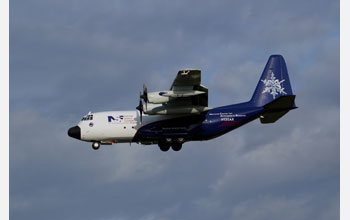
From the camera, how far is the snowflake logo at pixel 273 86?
49688mm

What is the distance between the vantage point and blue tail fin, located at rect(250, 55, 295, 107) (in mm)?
49375

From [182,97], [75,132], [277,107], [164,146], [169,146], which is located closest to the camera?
[182,97]

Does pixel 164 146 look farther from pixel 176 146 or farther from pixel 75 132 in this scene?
pixel 75 132

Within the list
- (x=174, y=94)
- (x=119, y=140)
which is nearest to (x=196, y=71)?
(x=174, y=94)

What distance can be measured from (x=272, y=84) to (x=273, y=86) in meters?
0.18

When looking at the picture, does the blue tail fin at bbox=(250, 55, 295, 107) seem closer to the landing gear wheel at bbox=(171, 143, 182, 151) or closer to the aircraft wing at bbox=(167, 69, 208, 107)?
the aircraft wing at bbox=(167, 69, 208, 107)

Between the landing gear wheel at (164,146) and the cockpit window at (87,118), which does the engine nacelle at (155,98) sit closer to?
the landing gear wheel at (164,146)

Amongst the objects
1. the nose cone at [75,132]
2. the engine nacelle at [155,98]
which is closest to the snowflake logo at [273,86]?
the engine nacelle at [155,98]

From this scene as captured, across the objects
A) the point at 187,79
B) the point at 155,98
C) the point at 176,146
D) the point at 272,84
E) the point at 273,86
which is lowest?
the point at 176,146

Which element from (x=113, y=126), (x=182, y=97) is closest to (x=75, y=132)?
(x=113, y=126)

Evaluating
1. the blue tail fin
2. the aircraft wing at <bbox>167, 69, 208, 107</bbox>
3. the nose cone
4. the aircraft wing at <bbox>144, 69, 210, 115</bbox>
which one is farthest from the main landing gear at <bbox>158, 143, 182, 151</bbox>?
the blue tail fin

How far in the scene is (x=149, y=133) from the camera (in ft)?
155

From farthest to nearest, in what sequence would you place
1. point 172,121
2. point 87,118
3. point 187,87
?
1. point 87,118
2. point 172,121
3. point 187,87

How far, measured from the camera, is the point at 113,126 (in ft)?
155
